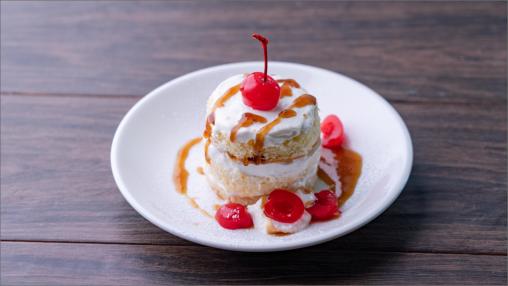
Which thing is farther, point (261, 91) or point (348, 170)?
point (348, 170)

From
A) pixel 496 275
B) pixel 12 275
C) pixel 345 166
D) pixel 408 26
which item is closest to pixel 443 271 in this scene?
pixel 496 275

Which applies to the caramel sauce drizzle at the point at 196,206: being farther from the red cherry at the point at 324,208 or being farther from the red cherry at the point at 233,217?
the red cherry at the point at 324,208

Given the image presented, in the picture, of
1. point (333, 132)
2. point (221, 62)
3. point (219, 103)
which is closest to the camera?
point (219, 103)

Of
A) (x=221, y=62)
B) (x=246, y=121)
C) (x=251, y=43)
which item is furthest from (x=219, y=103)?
(x=251, y=43)

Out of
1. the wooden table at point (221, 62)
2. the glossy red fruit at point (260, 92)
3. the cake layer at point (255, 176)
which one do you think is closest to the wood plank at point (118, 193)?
the wooden table at point (221, 62)

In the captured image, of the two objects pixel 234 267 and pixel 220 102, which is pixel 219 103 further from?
pixel 234 267
